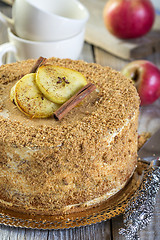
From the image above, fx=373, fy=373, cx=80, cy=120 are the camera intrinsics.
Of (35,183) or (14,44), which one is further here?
(14,44)

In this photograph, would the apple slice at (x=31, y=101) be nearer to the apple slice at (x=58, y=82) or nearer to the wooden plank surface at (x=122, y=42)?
the apple slice at (x=58, y=82)

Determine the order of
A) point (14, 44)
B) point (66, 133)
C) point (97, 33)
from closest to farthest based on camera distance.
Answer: point (66, 133) → point (14, 44) → point (97, 33)

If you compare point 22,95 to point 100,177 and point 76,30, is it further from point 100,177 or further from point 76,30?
point 76,30

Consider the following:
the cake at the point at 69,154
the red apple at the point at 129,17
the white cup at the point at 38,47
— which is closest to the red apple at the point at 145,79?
the white cup at the point at 38,47

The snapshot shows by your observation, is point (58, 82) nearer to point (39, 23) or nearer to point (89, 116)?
point (89, 116)

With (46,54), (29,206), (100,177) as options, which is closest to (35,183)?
(29,206)

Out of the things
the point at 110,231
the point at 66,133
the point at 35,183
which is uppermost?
the point at 66,133

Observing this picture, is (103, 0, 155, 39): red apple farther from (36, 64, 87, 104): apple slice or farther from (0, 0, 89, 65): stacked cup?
(36, 64, 87, 104): apple slice
